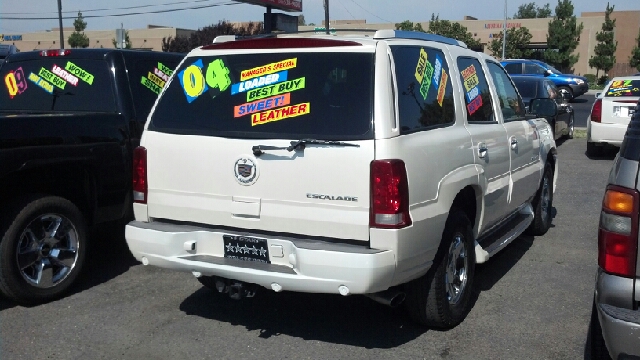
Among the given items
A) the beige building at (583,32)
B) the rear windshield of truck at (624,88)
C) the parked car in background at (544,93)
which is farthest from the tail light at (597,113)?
the beige building at (583,32)

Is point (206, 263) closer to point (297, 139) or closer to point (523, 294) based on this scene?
point (297, 139)

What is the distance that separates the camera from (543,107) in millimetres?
6871

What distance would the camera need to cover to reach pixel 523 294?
5.56 meters

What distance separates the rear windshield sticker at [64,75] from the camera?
21.0 feet

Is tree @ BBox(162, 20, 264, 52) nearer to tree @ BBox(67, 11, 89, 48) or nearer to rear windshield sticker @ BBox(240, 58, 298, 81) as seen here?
tree @ BBox(67, 11, 89, 48)

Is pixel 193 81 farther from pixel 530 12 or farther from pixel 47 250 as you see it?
pixel 530 12

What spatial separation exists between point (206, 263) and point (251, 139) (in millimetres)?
804

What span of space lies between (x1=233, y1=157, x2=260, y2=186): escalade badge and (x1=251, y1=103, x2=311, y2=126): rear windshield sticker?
0.25 meters

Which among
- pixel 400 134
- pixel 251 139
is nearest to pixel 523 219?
pixel 400 134

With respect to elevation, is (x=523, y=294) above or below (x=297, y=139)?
below

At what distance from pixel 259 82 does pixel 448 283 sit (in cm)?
183

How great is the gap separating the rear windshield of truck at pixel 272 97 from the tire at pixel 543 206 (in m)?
3.63

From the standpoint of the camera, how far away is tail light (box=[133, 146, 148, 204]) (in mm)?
4656

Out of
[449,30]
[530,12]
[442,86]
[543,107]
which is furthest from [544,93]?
[530,12]
